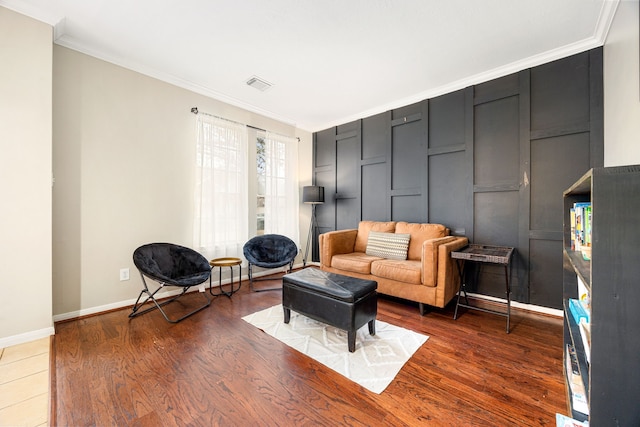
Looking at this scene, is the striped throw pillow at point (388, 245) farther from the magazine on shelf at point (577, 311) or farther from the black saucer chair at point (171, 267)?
the black saucer chair at point (171, 267)

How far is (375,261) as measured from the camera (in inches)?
119

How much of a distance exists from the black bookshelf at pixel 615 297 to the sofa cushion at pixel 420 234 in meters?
2.32

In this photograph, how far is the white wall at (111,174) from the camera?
247 cm

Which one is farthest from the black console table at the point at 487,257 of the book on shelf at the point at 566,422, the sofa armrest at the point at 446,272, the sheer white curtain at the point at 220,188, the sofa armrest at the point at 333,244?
the sheer white curtain at the point at 220,188

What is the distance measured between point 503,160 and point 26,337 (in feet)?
15.9

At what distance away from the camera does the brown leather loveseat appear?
8.36ft

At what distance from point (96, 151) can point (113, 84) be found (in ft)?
2.50

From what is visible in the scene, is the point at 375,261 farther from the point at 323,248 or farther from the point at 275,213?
the point at 275,213

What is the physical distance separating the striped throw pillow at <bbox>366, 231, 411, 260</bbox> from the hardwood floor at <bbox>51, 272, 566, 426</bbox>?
0.95 meters

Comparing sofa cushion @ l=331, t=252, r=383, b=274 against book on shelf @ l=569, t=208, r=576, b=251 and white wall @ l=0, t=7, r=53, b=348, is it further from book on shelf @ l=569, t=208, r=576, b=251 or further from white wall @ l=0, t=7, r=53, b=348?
white wall @ l=0, t=7, r=53, b=348

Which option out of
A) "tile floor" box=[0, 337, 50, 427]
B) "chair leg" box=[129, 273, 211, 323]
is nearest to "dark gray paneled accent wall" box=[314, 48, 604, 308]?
"chair leg" box=[129, 273, 211, 323]

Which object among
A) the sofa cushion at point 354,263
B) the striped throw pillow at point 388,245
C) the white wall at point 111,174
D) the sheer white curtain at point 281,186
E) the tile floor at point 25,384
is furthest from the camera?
the sheer white curtain at point 281,186

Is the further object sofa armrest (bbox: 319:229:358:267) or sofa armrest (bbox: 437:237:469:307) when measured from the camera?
sofa armrest (bbox: 319:229:358:267)

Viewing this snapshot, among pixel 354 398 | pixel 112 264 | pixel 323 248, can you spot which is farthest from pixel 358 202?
pixel 112 264
